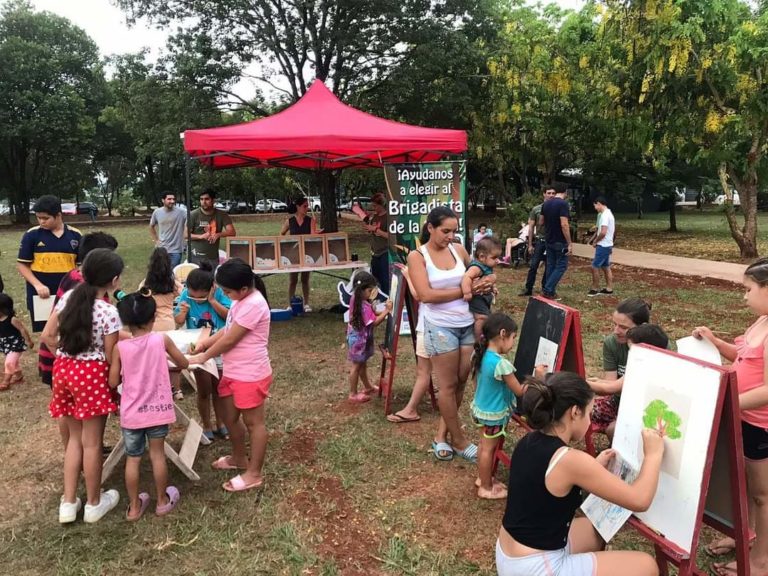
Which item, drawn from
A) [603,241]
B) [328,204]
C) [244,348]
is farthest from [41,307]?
[328,204]

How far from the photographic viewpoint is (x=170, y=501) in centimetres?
327

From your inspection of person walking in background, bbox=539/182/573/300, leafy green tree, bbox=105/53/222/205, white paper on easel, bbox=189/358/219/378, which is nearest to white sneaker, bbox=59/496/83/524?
white paper on easel, bbox=189/358/219/378

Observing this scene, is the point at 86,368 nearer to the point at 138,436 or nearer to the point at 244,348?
the point at 138,436

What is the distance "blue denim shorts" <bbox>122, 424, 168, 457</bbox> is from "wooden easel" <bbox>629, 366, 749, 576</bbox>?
2.39m

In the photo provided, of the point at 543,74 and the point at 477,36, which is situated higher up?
the point at 477,36

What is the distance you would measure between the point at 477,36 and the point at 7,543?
53.0ft

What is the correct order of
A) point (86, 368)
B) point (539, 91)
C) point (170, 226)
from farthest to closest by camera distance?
point (539, 91), point (170, 226), point (86, 368)

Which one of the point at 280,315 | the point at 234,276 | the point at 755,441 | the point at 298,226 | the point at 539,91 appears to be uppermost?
the point at 539,91

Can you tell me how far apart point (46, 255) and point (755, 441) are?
4988mm

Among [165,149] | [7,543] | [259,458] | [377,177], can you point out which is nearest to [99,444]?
[7,543]

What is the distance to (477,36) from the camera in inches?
629

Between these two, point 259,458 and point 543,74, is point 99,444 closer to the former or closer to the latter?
point 259,458

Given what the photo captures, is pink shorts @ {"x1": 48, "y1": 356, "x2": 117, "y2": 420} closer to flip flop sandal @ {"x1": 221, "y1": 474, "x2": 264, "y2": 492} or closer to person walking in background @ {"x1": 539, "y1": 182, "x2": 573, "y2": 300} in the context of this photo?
flip flop sandal @ {"x1": 221, "y1": 474, "x2": 264, "y2": 492}

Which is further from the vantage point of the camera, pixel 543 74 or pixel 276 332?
pixel 543 74
